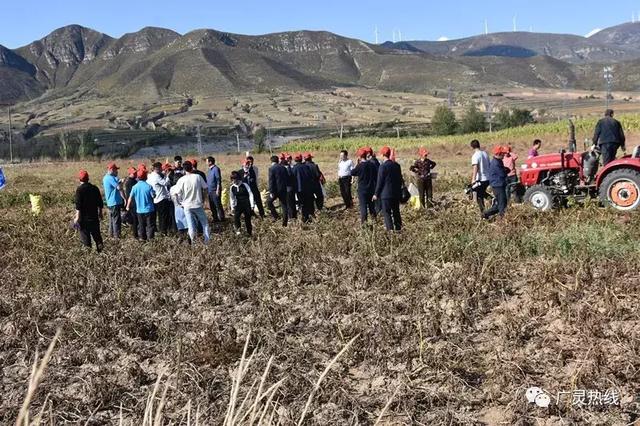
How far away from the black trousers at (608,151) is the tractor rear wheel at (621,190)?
0.95m

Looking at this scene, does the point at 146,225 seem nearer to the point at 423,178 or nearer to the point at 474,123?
the point at 423,178

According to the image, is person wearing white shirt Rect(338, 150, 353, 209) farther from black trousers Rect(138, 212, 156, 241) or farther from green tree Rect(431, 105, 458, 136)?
green tree Rect(431, 105, 458, 136)

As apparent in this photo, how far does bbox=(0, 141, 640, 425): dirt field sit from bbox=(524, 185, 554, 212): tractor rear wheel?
1430 millimetres

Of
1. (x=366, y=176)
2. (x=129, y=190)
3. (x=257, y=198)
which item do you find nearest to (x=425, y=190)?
(x=366, y=176)

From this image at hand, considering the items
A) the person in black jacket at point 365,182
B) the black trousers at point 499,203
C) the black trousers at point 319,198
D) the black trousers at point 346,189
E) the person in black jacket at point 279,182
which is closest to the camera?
the black trousers at point 499,203

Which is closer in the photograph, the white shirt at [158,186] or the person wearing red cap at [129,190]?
the white shirt at [158,186]

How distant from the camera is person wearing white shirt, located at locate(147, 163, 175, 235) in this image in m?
10.7

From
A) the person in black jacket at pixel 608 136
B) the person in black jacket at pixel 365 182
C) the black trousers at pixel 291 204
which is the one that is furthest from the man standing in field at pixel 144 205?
the person in black jacket at pixel 608 136

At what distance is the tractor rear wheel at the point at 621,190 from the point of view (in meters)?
9.69

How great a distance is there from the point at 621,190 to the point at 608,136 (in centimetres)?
131

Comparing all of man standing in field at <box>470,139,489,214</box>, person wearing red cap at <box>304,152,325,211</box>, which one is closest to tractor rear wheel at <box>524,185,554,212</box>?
man standing in field at <box>470,139,489,214</box>

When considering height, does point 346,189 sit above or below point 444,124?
below

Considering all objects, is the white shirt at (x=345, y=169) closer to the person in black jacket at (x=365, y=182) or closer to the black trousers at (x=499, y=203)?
the person in black jacket at (x=365, y=182)

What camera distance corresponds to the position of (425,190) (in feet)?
41.7
